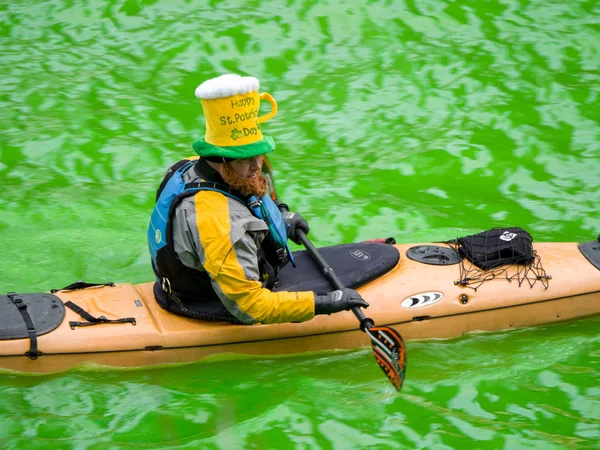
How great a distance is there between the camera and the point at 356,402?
3.91 m

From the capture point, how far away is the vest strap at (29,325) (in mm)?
3842

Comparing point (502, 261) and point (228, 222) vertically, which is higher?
point (228, 222)

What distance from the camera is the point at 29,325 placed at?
3881 mm

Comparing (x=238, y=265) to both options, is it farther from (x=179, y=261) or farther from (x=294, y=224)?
(x=294, y=224)

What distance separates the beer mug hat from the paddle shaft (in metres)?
0.77

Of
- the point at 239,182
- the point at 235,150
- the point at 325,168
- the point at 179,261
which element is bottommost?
the point at 325,168

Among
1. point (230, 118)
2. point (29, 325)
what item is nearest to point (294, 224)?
point (230, 118)

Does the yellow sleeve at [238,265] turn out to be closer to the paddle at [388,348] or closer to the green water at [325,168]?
the paddle at [388,348]

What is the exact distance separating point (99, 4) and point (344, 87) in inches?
123

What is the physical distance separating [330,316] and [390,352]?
0.52 meters

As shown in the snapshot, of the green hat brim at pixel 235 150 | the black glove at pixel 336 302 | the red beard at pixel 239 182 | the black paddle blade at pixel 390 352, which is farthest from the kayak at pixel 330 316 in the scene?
the green hat brim at pixel 235 150

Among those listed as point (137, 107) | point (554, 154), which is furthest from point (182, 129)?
point (554, 154)

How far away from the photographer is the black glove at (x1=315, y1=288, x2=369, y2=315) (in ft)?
12.5

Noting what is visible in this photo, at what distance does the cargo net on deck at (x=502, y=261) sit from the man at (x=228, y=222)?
0.82 metres
